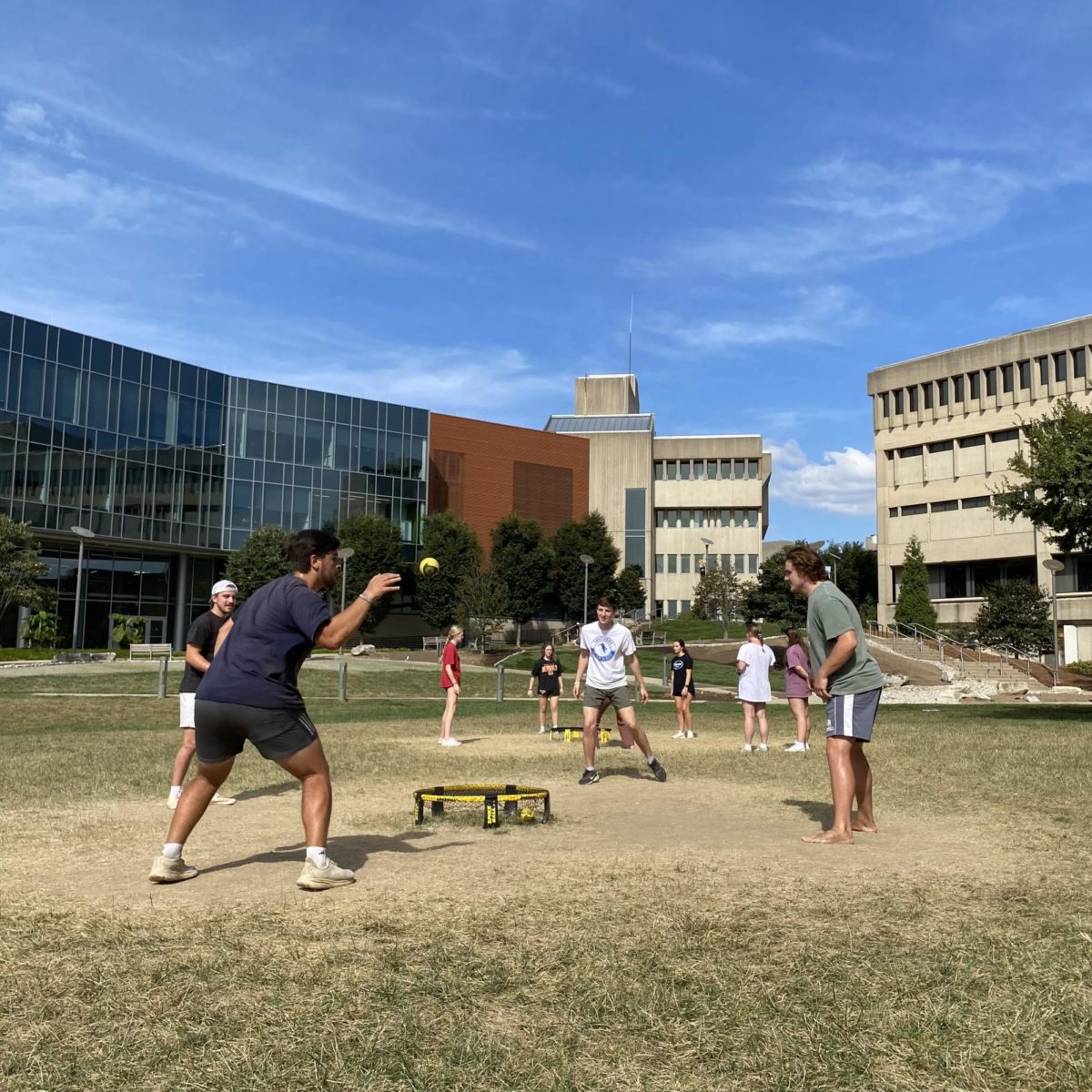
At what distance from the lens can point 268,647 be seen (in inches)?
240

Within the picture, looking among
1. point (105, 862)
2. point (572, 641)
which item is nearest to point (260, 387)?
point (572, 641)

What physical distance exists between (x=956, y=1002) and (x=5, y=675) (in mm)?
36115

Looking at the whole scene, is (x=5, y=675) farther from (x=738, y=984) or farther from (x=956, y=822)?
(x=738, y=984)

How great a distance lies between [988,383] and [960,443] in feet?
13.7

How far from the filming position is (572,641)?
246ft

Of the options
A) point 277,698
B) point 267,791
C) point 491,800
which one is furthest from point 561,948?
point 267,791

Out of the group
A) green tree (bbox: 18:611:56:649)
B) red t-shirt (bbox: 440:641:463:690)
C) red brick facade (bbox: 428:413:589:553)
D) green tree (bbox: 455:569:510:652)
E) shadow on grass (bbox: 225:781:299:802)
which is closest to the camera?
shadow on grass (bbox: 225:781:299:802)

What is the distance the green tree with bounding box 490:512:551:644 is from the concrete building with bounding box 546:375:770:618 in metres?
14.4

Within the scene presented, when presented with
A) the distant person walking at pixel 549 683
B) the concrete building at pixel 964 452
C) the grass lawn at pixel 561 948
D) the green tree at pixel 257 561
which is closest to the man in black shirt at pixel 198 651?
the grass lawn at pixel 561 948

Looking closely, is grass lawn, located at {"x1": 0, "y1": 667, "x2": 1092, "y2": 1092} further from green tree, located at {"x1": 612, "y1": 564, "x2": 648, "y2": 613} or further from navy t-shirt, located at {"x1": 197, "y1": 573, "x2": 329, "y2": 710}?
green tree, located at {"x1": 612, "y1": 564, "x2": 648, "y2": 613}

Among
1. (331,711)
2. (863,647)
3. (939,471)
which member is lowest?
(331,711)

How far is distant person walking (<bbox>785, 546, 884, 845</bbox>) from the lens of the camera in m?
7.81

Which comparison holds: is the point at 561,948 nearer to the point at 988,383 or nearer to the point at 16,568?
the point at 16,568

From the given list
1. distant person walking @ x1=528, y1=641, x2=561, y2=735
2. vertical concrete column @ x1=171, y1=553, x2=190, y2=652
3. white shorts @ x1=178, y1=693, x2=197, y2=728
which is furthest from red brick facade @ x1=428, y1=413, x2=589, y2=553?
white shorts @ x1=178, y1=693, x2=197, y2=728
